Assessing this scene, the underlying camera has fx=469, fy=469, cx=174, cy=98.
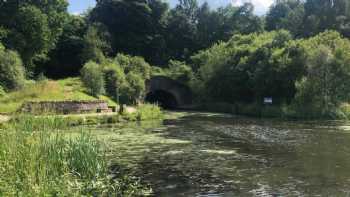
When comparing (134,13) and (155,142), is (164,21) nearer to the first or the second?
(134,13)

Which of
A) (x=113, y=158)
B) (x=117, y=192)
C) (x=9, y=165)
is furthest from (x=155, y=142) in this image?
(x=9, y=165)

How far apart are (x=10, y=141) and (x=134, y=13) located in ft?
256

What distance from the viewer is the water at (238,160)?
15430mm

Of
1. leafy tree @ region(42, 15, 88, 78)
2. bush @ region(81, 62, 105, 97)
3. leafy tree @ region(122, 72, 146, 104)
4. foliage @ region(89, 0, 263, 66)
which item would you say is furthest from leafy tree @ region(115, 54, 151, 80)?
foliage @ region(89, 0, 263, 66)

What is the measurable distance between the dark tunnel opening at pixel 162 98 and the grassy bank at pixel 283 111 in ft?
65.8

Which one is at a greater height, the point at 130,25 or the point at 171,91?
the point at 130,25

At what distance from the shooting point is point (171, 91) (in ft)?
240

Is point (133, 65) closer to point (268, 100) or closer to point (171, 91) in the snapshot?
point (171, 91)

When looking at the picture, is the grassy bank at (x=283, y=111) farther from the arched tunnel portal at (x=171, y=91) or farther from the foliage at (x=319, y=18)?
the foliage at (x=319, y=18)

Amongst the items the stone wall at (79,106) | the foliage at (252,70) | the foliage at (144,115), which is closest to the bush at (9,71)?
the stone wall at (79,106)

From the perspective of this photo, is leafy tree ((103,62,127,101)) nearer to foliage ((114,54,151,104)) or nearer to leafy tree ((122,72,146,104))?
foliage ((114,54,151,104))

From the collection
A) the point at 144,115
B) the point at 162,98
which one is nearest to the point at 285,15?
the point at 162,98

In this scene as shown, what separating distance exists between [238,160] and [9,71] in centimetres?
3060

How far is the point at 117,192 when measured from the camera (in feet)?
42.6
